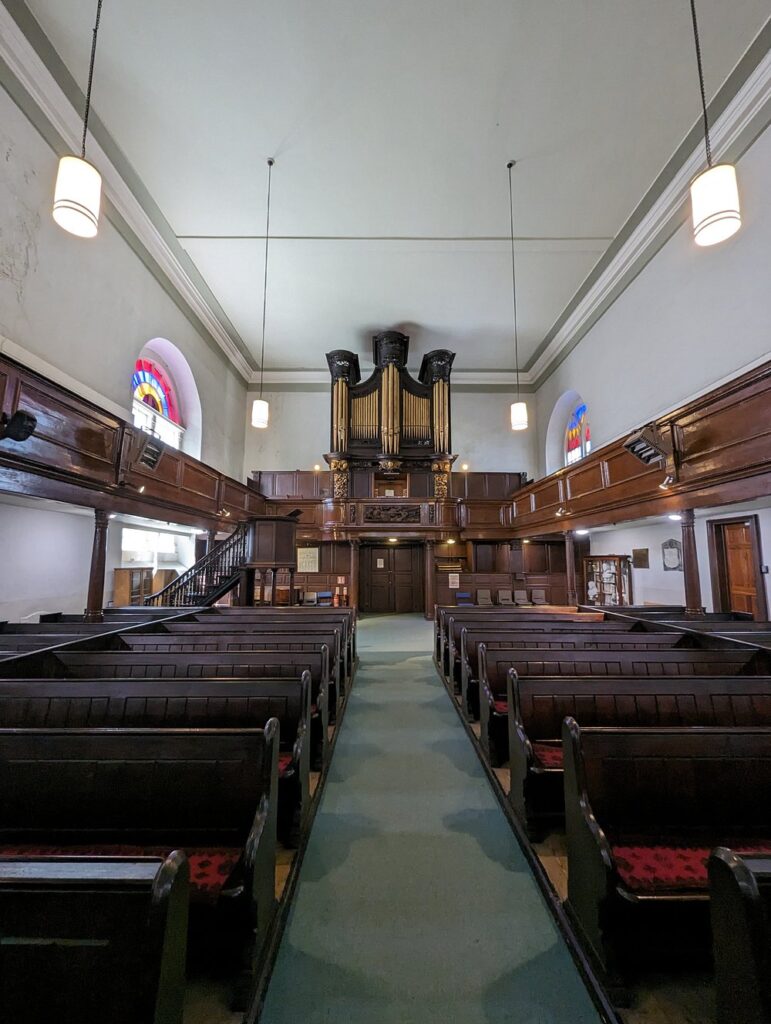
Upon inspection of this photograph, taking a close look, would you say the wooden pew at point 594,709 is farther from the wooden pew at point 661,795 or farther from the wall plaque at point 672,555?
the wall plaque at point 672,555

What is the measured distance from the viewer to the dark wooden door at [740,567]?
551 centimetres

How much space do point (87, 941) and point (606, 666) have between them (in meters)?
2.80

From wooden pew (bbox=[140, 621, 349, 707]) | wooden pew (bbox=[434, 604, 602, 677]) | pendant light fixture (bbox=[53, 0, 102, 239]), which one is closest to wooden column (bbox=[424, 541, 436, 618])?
wooden pew (bbox=[434, 604, 602, 677])

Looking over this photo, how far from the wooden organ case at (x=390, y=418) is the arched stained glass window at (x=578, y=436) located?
2823mm

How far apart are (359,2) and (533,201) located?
10.8 ft

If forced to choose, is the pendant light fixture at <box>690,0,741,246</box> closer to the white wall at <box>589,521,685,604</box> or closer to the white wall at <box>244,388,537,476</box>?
the white wall at <box>589,521,685,604</box>

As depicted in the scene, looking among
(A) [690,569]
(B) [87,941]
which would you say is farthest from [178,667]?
(A) [690,569]

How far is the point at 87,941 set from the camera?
0.77 m

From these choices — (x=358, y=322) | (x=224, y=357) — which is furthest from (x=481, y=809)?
(x=224, y=357)

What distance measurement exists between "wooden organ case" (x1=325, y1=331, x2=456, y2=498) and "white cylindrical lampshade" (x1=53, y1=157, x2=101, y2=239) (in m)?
7.35

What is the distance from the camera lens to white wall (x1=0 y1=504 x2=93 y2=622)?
17.1 feet

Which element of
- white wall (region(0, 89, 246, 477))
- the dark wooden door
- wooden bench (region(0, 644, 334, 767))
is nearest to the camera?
wooden bench (region(0, 644, 334, 767))

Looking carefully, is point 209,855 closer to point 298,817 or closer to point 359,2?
point 298,817

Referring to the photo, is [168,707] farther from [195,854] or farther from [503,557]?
[503,557]
